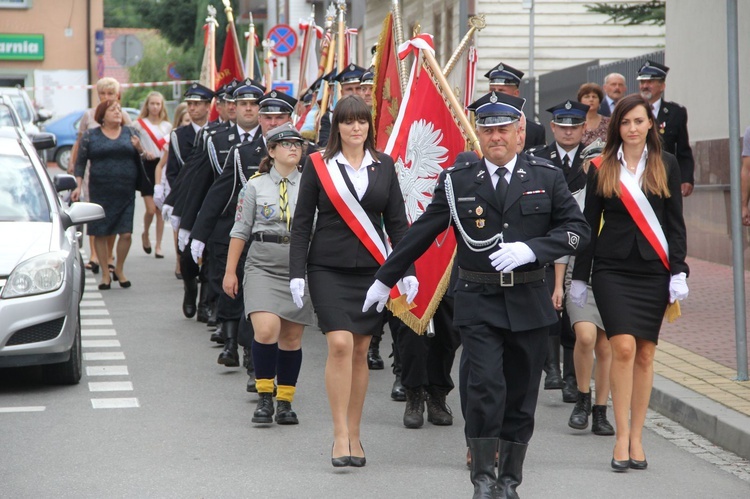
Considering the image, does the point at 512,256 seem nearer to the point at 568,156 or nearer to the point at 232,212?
the point at 568,156

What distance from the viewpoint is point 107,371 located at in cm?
1005

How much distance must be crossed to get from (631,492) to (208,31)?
13228 millimetres

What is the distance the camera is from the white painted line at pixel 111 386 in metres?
9.30

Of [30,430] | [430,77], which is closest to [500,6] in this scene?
[430,77]

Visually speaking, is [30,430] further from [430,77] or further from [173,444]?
[430,77]

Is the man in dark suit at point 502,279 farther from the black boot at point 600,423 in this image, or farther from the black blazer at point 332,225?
the black boot at point 600,423

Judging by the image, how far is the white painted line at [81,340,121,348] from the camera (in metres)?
11.3

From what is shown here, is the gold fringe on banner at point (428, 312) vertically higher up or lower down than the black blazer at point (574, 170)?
lower down

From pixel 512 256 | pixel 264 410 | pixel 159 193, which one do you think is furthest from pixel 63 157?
pixel 512 256

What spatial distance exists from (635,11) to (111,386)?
11.6 meters

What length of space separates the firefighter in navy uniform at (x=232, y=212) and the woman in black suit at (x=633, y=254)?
108 inches

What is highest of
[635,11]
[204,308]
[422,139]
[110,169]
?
[635,11]

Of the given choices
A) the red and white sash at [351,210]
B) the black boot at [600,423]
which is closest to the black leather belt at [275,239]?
the red and white sash at [351,210]

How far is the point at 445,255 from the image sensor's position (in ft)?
26.6
